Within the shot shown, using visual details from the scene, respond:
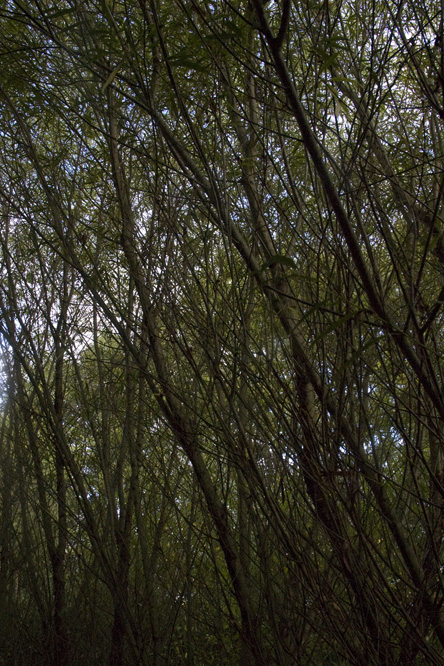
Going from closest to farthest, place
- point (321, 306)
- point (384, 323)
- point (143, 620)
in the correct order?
point (384, 323), point (321, 306), point (143, 620)

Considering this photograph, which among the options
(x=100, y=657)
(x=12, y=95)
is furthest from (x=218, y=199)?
(x=100, y=657)

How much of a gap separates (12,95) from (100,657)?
281cm

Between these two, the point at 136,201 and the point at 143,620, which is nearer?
the point at 143,620

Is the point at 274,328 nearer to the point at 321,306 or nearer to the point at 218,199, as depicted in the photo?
the point at 321,306

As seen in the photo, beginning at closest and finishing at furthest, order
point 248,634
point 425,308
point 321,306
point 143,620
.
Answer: point 321,306, point 425,308, point 248,634, point 143,620

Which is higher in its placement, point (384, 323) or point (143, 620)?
point (384, 323)

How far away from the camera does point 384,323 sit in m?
0.95

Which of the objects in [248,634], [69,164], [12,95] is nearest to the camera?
[248,634]

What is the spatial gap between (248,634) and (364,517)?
0.69 metres

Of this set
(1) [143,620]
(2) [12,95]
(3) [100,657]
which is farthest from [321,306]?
(3) [100,657]

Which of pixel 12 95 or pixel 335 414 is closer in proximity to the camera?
pixel 335 414

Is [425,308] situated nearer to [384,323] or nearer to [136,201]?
[384,323]

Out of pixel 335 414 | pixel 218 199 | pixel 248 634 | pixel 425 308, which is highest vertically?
pixel 218 199

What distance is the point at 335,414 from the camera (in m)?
1.21
